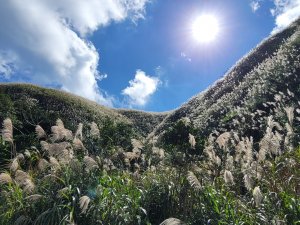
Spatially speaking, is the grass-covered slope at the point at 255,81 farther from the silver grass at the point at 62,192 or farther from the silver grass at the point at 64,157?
the silver grass at the point at 62,192

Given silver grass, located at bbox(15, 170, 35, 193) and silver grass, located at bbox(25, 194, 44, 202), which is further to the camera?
silver grass, located at bbox(15, 170, 35, 193)

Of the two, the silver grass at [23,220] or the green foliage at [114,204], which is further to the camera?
the green foliage at [114,204]

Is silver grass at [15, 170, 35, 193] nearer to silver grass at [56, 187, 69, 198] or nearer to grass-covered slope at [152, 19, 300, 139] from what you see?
silver grass at [56, 187, 69, 198]

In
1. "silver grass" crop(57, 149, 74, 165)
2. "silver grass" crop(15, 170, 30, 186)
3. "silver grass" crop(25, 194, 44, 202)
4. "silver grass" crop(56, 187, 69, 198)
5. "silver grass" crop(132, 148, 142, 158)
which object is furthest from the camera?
"silver grass" crop(132, 148, 142, 158)

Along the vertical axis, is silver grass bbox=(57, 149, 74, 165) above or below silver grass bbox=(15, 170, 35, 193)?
above

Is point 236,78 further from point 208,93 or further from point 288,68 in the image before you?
point 288,68

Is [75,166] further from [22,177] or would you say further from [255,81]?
[255,81]

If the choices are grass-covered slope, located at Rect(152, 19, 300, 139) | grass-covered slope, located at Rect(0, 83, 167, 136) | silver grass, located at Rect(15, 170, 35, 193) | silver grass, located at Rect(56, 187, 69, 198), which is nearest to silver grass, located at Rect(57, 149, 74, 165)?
silver grass, located at Rect(15, 170, 35, 193)

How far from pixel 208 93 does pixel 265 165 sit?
37.0 meters

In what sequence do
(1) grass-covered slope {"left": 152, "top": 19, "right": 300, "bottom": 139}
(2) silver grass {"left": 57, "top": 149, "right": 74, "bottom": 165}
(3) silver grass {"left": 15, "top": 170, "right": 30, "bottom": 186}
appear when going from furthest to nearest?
(1) grass-covered slope {"left": 152, "top": 19, "right": 300, "bottom": 139}
(2) silver grass {"left": 57, "top": 149, "right": 74, "bottom": 165}
(3) silver grass {"left": 15, "top": 170, "right": 30, "bottom": 186}

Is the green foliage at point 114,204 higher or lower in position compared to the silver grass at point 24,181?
lower

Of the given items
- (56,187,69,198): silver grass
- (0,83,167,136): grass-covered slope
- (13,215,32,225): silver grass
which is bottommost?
(13,215,32,225): silver grass

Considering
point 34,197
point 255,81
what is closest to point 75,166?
point 34,197

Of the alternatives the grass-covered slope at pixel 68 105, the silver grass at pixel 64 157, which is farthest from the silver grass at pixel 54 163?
the grass-covered slope at pixel 68 105
